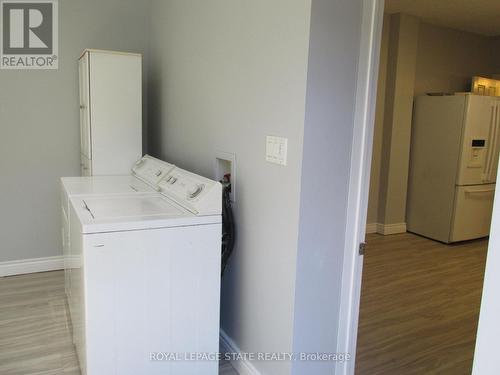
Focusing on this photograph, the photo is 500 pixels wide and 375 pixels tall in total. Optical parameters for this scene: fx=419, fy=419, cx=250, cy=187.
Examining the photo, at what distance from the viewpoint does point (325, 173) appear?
70.7 inches

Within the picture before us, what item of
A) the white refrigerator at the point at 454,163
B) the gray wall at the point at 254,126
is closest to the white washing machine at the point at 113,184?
the gray wall at the point at 254,126

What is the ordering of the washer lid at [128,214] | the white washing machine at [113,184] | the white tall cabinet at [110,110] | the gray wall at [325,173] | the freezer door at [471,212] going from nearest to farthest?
the gray wall at [325,173], the washer lid at [128,214], the white washing machine at [113,184], the white tall cabinet at [110,110], the freezer door at [471,212]

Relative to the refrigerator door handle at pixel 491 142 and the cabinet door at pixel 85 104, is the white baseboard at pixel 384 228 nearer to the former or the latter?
the refrigerator door handle at pixel 491 142

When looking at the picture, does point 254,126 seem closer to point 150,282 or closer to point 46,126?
point 150,282

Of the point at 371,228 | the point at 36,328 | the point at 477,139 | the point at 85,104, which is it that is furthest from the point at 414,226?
the point at 36,328

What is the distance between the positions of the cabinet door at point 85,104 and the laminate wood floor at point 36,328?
113 centimetres

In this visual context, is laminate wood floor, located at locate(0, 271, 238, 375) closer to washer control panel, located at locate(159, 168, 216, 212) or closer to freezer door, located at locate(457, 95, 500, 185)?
washer control panel, located at locate(159, 168, 216, 212)

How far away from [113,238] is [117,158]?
1631 mm

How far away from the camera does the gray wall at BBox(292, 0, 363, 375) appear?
1.71m

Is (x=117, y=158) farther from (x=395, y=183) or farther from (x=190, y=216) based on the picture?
(x=395, y=183)

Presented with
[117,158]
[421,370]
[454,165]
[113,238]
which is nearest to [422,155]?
[454,165]

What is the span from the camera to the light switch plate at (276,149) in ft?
6.06

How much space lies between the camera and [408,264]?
427cm

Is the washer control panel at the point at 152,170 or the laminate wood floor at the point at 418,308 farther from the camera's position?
the washer control panel at the point at 152,170
